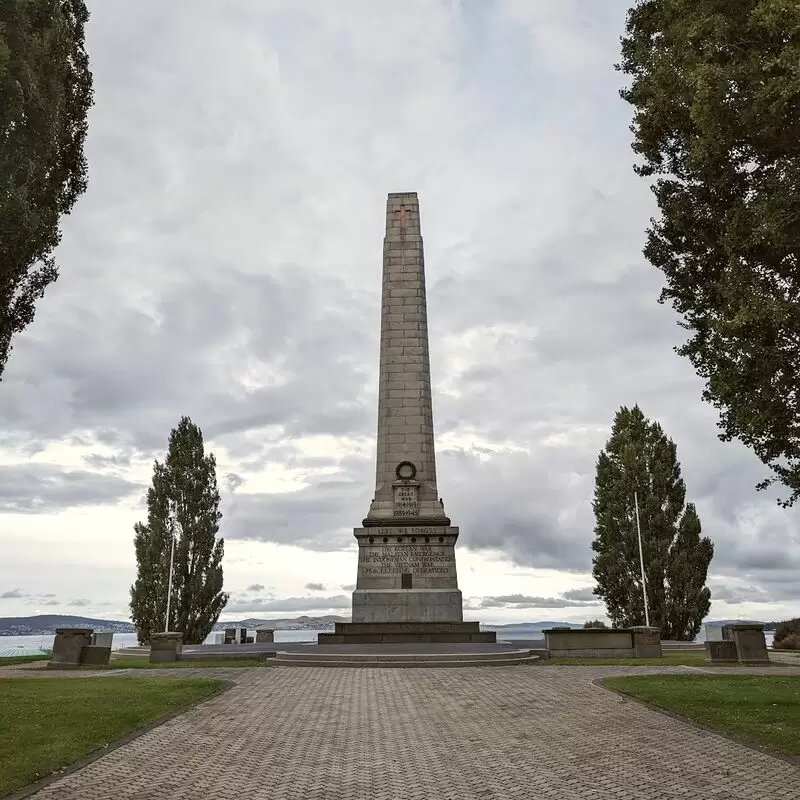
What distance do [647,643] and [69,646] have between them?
58.1 feet

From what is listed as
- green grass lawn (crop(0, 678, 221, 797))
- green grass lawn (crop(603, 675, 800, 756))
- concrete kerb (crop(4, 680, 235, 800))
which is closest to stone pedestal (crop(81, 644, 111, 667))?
green grass lawn (crop(0, 678, 221, 797))

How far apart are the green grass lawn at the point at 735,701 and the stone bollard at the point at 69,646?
50.6 feet

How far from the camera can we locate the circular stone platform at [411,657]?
19.2 meters

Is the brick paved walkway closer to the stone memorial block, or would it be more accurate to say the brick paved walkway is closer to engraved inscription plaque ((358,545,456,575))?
the stone memorial block

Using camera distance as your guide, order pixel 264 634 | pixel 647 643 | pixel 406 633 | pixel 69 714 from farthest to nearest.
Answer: pixel 264 634 < pixel 406 633 < pixel 647 643 < pixel 69 714

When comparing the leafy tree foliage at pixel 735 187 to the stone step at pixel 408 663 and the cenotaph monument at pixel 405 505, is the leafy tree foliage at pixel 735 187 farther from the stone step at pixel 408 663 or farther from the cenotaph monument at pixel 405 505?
the cenotaph monument at pixel 405 505

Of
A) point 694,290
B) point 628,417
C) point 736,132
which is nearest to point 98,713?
point 694,290

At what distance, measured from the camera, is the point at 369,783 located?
24.7 ft

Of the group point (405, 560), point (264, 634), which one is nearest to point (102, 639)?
point (405, 560)

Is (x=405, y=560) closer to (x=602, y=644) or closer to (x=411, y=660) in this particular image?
(x=411, y=660)

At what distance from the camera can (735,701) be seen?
12023mm

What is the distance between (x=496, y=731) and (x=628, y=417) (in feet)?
94.3

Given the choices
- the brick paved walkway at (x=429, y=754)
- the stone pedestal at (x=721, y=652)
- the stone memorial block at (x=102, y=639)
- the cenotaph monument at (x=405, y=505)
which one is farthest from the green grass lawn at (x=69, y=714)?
the stone pedestal at (x=721, y=652)

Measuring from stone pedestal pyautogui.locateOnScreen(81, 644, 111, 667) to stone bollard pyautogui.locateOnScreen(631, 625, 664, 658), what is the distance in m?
16.1
